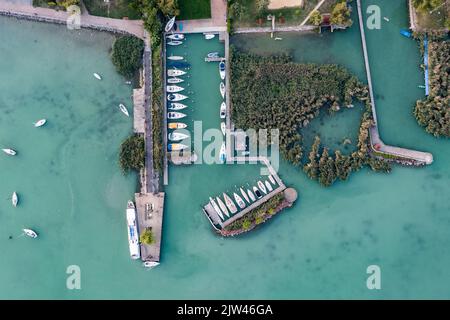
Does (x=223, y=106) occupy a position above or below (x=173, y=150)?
above

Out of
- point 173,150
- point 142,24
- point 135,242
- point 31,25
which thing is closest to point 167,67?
point 142,24

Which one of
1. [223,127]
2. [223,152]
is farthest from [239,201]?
[223,127]

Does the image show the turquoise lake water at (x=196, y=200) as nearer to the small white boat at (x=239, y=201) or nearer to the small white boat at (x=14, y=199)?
the small white boat at (x=14, y=199)

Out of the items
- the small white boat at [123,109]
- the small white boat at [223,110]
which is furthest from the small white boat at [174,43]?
the small white boat at [123,109]

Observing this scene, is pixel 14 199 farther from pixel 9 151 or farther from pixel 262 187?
pixel 262 187

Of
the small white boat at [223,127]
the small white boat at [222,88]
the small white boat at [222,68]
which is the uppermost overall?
the small white boat at [222,68]

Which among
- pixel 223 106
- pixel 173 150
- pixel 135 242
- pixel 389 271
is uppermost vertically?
pixel 223 106
